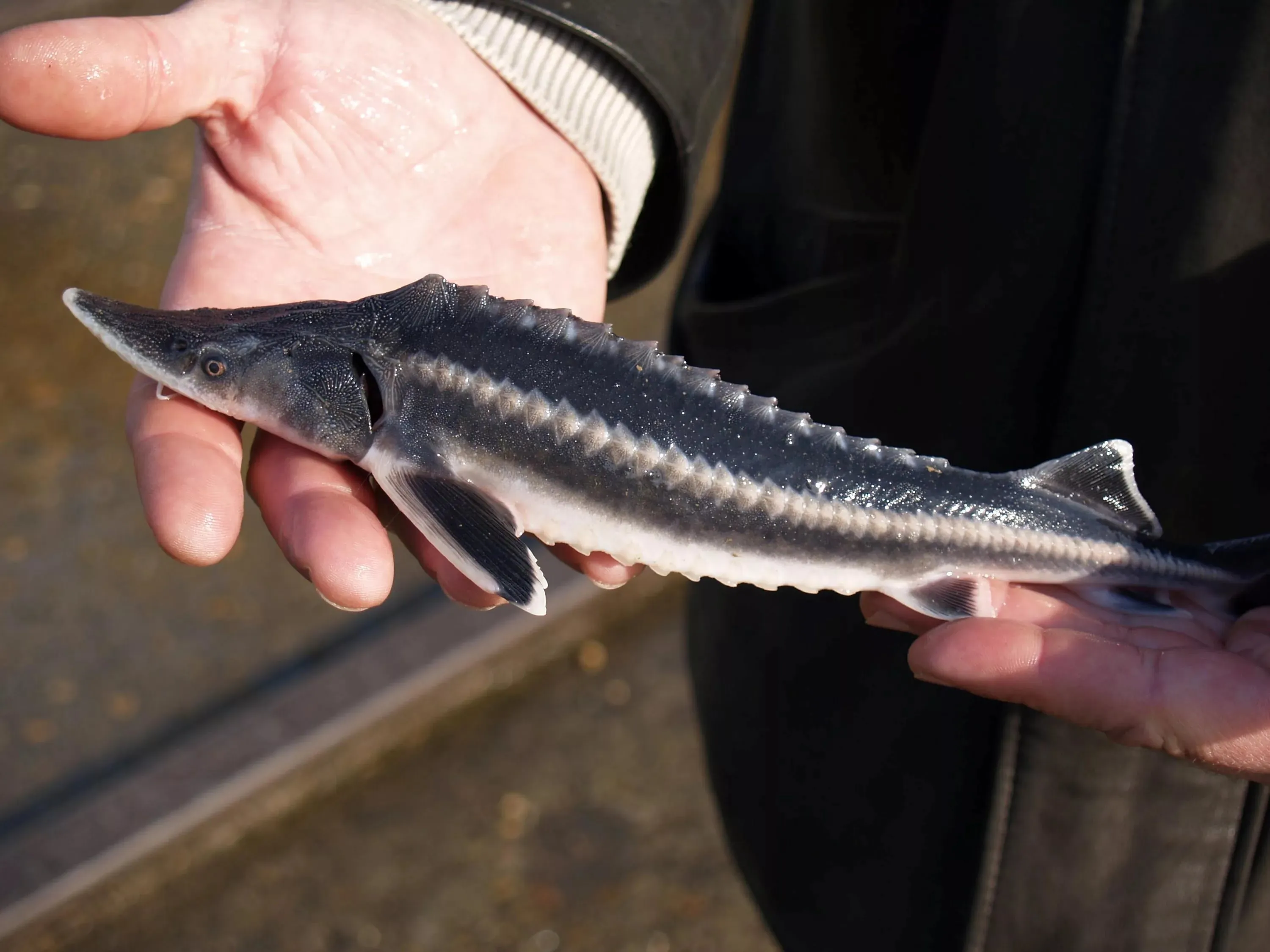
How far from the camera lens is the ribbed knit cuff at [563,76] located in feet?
6.19

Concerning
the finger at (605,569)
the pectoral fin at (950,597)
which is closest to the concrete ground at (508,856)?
the finger at (605,569)

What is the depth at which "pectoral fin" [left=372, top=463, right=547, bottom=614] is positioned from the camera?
5.06 feet

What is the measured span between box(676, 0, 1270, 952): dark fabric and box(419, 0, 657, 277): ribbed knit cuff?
273 mm

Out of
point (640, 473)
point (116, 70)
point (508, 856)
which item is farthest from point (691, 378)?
point (508, 856)

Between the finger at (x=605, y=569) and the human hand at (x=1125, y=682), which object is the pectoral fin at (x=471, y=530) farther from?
the human hand at (x=1125, y=682)

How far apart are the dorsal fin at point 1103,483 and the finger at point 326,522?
903 mm

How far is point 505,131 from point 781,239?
521mm

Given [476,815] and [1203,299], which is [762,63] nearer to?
[1203,299]

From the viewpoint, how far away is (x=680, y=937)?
2.92 meters

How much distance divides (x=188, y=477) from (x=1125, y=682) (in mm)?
1184

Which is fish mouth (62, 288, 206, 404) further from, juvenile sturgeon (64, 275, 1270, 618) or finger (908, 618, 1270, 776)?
finger (908, 618, 1270, 776)

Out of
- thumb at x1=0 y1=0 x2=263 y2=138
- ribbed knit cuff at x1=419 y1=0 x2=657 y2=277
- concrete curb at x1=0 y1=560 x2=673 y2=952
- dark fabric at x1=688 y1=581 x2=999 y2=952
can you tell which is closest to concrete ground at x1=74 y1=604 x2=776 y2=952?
concrete curb at x1=0 y1=560 x2=673 y2=952

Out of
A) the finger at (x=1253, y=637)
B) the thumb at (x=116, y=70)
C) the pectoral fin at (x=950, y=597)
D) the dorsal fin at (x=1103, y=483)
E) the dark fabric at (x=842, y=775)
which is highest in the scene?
the thumb at (x=116, y=70)

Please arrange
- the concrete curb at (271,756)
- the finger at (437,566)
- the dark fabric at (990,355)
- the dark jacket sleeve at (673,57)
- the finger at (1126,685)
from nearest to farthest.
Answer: the finger at (1126,685)
the dark fabric at (990,355)
the finger at (437,566)
the dark jacket sleeve at (673,57)
the concrete curb at (271,756)
